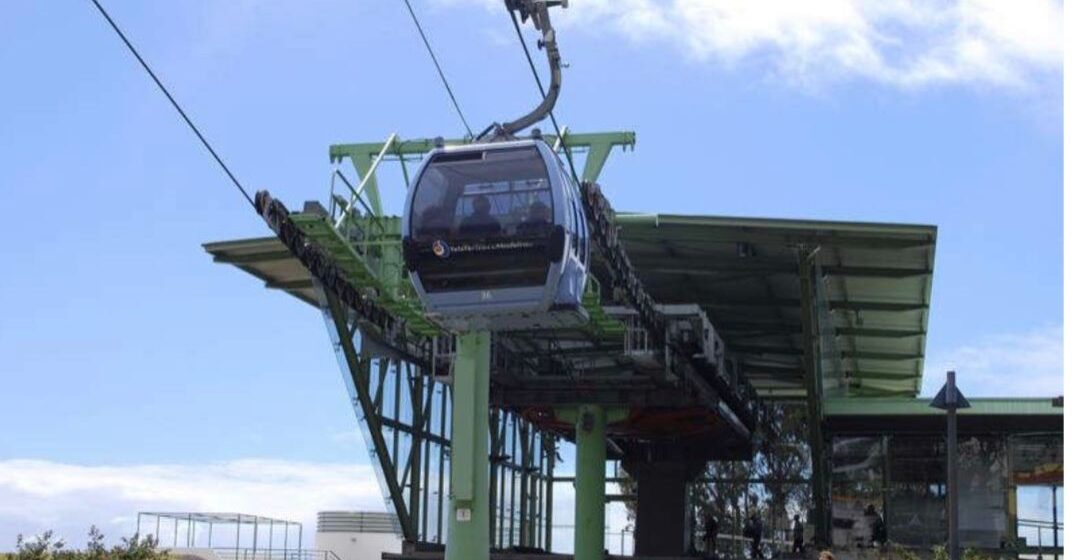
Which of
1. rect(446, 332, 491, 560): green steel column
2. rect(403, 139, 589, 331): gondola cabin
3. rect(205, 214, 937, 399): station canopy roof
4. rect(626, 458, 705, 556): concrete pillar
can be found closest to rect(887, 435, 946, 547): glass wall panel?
rect(205, 214, 937, 399): station canopy roof

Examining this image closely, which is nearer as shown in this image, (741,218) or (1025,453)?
(741,218)

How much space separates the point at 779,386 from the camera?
190 feet

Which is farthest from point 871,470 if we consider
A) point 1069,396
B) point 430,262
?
point 1069,396

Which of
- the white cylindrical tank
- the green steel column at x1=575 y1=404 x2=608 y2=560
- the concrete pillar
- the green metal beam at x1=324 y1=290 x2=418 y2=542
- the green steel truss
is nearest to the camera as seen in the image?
the green steel truss

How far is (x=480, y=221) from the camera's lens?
66.2 ft

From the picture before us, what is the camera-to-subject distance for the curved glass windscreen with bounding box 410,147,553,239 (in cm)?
1989

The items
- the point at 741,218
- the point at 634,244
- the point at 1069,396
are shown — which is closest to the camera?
the point at 1069,396

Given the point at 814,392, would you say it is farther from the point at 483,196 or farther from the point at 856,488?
the point at 483,196

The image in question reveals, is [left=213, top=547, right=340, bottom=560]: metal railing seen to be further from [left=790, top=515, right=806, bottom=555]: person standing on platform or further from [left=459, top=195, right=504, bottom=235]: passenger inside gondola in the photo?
[left=459, top=195, right=504, bottom=235]: passenger inside gondola

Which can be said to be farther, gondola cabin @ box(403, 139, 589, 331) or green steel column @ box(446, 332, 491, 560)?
green steel column @ box(446, 332, 491, 560)

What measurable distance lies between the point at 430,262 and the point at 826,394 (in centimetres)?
2601

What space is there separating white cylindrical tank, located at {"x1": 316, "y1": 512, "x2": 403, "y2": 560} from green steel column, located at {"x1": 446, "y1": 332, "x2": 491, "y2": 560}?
26397 millimetres

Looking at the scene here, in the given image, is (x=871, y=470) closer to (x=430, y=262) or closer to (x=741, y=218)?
(x=741, y=218)

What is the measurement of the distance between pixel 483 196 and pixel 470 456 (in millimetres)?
7062
